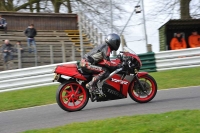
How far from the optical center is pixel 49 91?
1303 centimetres

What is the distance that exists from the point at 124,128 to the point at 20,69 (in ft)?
31.2

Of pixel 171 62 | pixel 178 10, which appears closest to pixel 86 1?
pixel 178 10

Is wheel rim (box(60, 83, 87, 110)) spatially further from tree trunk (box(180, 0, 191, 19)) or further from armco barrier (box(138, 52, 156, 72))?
tree trunk (box(180, 0, 191, 19))

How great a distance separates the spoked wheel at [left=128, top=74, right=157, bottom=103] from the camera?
894 cm

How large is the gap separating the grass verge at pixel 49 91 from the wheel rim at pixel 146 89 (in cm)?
296

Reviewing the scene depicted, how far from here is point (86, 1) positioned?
30.4 m

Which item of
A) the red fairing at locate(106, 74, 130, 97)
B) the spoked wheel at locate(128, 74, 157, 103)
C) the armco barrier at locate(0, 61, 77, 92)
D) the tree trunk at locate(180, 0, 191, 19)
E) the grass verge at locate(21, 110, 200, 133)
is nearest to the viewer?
the grass verge at locate(21, 110, 200, 133)

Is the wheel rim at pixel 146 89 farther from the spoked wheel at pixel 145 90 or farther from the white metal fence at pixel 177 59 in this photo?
the white metal fence at pixel 177 59

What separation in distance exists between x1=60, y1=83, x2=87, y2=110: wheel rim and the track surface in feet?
0.66

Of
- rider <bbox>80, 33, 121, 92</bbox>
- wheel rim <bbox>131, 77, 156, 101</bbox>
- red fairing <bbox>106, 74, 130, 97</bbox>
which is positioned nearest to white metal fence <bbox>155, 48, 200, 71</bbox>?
wheel rim <bbox>131, 77, 156, 101</bbox>

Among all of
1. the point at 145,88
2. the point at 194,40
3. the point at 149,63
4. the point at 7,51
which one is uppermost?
the point at 194,40

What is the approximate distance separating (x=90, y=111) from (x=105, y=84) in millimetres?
683

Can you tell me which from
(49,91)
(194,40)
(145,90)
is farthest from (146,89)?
(194,40)

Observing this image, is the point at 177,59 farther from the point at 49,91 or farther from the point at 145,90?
the point at 145,90
